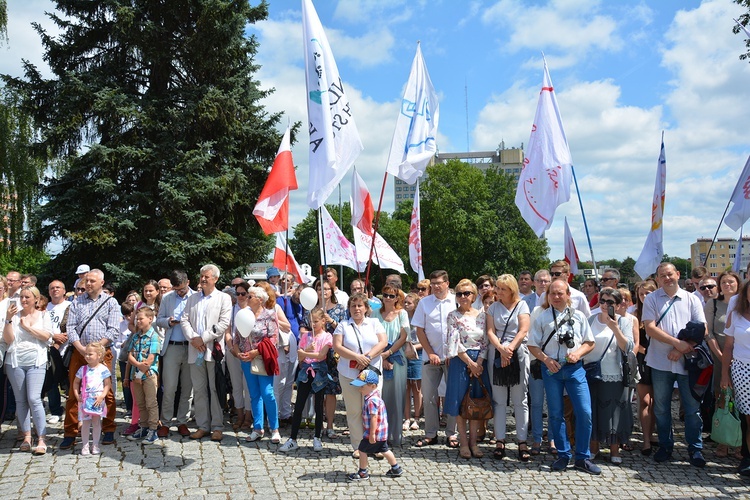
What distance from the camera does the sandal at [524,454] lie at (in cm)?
643

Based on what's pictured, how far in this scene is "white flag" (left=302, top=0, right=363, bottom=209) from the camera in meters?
7.48

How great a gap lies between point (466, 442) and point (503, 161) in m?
119

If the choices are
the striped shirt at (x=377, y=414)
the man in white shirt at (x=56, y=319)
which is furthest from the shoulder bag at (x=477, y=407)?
the man in white shirt at (x=56, y=319)

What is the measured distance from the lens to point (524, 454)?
644cm

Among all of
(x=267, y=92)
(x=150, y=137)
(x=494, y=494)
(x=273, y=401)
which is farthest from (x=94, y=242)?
(x=494, y=494)

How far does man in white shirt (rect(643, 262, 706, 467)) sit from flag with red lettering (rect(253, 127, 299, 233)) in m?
4.90

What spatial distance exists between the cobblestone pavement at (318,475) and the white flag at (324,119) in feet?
9.99

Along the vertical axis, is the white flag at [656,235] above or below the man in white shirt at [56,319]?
above

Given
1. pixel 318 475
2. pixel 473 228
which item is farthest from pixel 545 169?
pixel 473 228

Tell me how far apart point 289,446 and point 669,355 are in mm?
4231

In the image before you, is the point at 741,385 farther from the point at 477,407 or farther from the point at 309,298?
the point at 309,298

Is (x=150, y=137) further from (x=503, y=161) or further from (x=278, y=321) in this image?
(x=503, y=161)

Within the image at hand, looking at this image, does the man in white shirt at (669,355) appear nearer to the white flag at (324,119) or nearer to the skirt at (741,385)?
the skirt at (741,385)

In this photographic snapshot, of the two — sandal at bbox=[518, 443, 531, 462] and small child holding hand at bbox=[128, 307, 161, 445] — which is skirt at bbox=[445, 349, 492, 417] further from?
small child holding hand at bbox=[128, 307, 161, 445]
